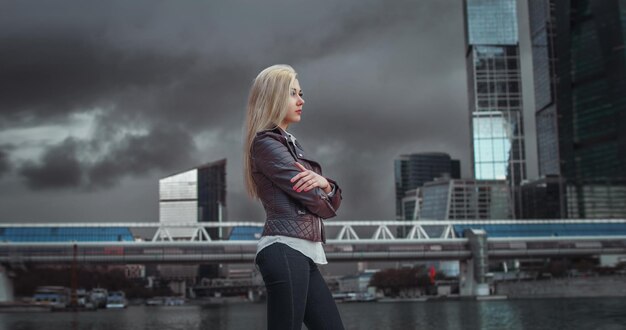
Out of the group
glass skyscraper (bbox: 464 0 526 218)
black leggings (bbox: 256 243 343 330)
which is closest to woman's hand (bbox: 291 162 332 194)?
black leggings (bbox: 256 243 343 330)

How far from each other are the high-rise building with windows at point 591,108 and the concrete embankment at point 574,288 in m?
53.3

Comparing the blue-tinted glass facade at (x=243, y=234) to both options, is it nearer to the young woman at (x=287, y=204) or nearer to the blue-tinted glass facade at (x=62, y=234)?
the blue-tinted glass facade at (x=62, y=234)

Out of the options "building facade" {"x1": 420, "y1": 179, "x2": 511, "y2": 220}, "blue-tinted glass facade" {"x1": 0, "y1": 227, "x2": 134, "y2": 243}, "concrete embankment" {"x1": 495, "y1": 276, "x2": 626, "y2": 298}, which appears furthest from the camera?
"building facade" {"x1": 420, "y1": 179, "x2": 511, "y2": 220}

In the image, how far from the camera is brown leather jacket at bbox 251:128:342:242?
304 centimetres

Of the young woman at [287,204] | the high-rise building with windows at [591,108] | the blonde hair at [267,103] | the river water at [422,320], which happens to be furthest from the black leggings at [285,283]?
the high-rise building with windows at [591,108]

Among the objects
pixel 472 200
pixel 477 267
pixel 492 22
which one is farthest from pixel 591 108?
pixel 477 267

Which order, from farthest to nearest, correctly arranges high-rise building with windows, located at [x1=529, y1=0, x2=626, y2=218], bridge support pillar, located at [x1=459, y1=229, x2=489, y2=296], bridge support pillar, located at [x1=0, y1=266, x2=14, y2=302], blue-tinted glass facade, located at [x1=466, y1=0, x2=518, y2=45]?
blue-tinted glass facade, located at [x1=466, y1=0, x2=518, y2=45] → high-rise building with windows, located at [x1=529, y1=0, x2=626, y2=218] → bridge support pillar, located at [x1=459, y1=229, x2=489, y2=296] → bridge support pillar, located at [x1=0, y1=266, x2=14, y2=302]

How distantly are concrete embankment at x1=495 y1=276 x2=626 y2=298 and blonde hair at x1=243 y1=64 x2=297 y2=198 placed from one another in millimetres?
68840

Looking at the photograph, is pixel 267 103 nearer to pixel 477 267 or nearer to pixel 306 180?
pixel 306 180

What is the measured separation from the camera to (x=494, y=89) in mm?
180375

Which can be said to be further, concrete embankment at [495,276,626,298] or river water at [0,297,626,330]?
concrete embankment at [495,276,626,298]

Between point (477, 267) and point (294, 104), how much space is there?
7035cm

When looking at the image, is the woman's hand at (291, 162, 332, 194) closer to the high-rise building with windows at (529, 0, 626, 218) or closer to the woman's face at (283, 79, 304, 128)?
the woman's face at (283, 79, 304, 128)

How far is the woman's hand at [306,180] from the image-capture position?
3004 millimetres
